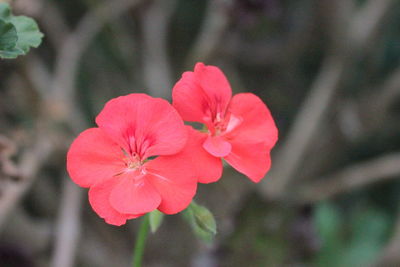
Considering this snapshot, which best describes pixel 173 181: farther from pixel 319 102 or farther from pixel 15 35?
pixel 319 102

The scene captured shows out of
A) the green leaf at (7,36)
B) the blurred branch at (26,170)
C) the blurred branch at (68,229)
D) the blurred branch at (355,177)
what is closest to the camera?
the green leaf at (7,36)

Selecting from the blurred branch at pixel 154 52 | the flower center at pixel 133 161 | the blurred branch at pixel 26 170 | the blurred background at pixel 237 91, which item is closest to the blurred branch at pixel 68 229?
the blurred background at pixel 237 91

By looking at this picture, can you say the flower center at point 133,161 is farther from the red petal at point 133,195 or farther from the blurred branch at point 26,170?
the blurred branch at point 26,170

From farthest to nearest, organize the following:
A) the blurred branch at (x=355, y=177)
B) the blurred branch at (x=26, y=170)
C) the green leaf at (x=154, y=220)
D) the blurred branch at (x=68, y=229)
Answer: the blurred branch at (x=355, y=177) → the blurred branch at (x=68, y=229) → the blurred branch at (x=26, y=170) → the green leaf at (x=154, y=220)

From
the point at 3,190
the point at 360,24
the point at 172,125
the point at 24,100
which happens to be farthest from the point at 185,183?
the point at 360,24

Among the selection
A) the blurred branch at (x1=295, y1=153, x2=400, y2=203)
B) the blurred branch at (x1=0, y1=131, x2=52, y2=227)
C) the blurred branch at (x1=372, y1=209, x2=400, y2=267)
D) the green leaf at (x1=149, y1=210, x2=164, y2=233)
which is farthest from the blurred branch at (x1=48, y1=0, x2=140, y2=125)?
the blurred branch at (x1=372, y1=209, x2=400, y2=267)

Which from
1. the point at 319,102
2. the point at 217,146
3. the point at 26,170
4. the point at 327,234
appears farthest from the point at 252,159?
the point at 319,102

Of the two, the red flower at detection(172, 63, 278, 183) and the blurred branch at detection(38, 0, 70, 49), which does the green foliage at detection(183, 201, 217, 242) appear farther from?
the blurred branch at detection(38, 0, 70, 49)

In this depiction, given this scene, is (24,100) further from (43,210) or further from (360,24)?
(360,24)
